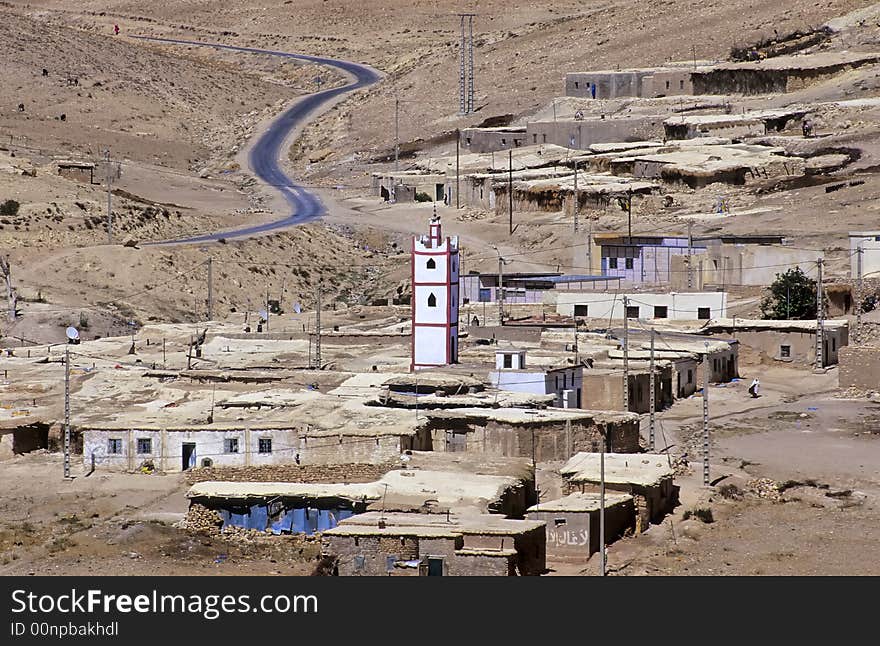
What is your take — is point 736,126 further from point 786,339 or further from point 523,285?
point 786,339

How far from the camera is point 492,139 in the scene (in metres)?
93.2

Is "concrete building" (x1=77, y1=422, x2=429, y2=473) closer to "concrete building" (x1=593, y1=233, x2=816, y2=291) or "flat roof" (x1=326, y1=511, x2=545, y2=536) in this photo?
"flat roof" (x1=326, y1=511, x2=545, y2=536)

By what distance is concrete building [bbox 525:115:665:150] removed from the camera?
294ft

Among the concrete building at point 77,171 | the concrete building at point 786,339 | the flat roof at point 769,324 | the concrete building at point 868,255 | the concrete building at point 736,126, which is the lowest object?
the concrete building at point 786,339

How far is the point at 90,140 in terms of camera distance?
106 m

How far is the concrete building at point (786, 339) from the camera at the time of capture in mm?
58906

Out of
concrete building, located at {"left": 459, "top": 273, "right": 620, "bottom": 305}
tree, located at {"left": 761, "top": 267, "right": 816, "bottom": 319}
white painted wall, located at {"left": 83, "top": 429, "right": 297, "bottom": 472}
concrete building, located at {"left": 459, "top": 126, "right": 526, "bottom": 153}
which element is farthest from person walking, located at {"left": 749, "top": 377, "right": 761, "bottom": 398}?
concrete building, located at {"left": 459, "top": 126, "right": 526, "bottom": 153}

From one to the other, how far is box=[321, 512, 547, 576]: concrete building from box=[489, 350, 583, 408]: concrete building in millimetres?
12105

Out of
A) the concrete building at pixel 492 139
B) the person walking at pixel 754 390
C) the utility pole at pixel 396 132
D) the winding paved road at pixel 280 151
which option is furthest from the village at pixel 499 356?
the winding paved road at pixel 280 151

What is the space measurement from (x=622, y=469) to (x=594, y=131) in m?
48.4

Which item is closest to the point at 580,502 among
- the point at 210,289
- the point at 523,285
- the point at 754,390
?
the point at 754,390

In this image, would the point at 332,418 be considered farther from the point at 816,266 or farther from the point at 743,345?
the point at 816,266

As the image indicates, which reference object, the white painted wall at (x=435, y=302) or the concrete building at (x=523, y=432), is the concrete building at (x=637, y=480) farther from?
the white painted wall at (x=435, y=302)

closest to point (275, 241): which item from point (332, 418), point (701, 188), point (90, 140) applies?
point (701, 188)
